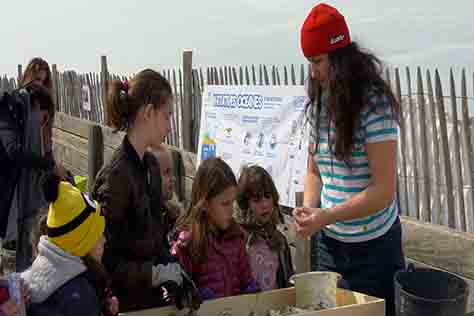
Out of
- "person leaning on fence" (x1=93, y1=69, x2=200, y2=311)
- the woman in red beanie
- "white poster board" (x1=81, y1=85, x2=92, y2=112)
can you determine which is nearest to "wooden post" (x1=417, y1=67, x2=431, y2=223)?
the woman in red beanie

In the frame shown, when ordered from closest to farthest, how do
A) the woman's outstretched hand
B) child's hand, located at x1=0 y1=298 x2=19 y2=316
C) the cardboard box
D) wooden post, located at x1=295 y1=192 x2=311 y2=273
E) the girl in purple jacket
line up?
child's hand, located at x1=0 y1=298 x2=19 y2=316 → the cardboard box → the woman's outstretched hand → the girl in purple jacket → wooden post, located at x1=295 y1=192 x2=311 y2=273

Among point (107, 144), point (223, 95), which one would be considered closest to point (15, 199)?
point (223, 95)

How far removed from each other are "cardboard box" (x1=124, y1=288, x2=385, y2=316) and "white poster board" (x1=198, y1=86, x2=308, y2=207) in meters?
1.67

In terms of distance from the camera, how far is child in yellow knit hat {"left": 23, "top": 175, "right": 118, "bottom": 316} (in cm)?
228

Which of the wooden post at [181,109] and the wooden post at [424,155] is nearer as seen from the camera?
the wooden post at [424,155]

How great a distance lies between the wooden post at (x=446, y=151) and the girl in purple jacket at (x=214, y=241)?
130 cm

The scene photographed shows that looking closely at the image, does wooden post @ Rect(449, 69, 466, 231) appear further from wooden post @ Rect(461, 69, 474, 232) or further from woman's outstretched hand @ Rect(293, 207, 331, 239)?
woman's outstretched hand @ Rect(293, 207, 331, 239)

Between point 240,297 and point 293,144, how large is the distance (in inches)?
84.5

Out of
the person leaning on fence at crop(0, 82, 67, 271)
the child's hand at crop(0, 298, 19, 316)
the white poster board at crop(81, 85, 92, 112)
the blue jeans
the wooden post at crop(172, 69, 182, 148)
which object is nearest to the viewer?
the child's hand at crop(0, 298, 19, 316)

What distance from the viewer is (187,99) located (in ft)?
22.5

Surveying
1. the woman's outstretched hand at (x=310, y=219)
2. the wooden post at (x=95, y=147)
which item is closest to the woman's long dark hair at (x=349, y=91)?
the woman's outstretched hand at (x=310, y=219)

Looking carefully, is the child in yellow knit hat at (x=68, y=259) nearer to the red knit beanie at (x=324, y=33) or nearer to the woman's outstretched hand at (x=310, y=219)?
the woman's outstretched hand at (x=310, y=219)

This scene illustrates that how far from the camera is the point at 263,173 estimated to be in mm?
3777

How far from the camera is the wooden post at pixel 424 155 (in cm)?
383
